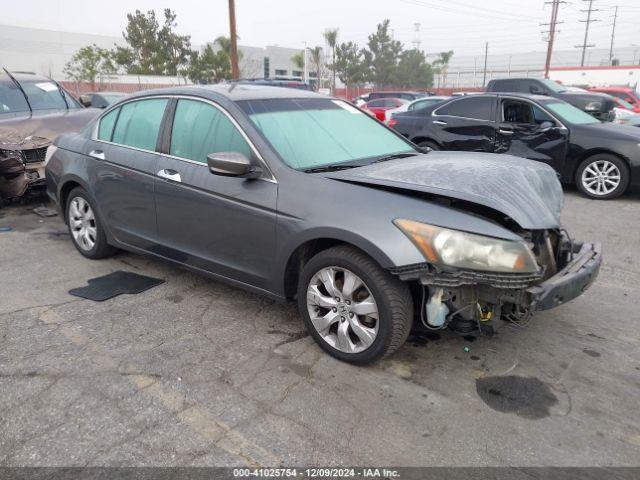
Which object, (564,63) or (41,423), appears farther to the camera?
(564,63)

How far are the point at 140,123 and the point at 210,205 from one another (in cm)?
126

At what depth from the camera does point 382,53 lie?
68062 mm

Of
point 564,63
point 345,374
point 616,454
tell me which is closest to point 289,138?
point 345,374

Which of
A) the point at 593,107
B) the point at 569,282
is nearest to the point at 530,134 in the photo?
the point at 593,107

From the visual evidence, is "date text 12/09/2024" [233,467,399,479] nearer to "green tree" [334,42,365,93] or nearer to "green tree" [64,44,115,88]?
"green tree" [64,44,115,88]

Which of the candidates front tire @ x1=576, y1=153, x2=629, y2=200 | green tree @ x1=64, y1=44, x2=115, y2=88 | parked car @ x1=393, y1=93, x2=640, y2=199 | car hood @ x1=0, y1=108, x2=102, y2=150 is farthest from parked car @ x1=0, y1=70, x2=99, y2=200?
green tree @ x1=64, y1=44, x2=115, y2=88

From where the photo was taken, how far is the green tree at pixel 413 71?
67812 mm

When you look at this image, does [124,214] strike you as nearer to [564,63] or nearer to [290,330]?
[290,330]

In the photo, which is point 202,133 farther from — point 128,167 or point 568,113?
point 568,113

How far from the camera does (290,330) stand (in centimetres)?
361

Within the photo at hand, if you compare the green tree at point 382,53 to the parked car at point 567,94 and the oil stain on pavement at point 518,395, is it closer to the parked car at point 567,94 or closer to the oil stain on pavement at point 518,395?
the parked car at point 567,94

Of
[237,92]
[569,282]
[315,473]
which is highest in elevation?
[237,92]

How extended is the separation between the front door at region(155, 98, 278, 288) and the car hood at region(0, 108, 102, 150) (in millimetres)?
3229

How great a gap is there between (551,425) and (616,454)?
11.7 inches
